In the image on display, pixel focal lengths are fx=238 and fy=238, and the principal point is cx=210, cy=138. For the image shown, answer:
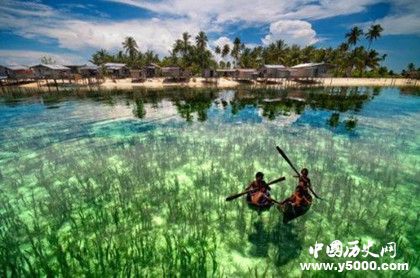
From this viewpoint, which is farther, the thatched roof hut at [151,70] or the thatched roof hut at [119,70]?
the thatched roof hut at [151,70]

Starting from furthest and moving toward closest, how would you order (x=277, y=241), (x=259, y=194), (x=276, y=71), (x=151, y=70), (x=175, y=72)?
(x=151, y=70)
(x=175, y=72)
(x=276, y=71)
(x=259, y=194)
(x=277, y=241)

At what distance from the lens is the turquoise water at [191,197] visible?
5867mm

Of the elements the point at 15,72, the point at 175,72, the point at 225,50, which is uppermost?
the point at 225,50

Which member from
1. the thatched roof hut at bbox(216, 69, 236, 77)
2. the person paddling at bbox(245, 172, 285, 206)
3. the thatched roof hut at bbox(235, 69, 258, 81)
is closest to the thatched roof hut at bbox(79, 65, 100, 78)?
the thatched roof hut at bbox(216, 69, 236, 77)

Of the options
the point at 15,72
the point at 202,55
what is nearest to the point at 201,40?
the point at 202,55

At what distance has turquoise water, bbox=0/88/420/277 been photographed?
5867mm

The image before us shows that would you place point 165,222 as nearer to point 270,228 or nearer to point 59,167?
point 270,228

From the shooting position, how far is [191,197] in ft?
28.8

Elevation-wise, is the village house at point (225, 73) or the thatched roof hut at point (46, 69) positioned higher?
the thatched roof hut at point (46, 69)

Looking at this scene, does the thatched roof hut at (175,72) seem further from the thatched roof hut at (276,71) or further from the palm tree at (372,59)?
the palm tree at (372,59)

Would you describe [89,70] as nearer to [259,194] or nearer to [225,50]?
[225,50]

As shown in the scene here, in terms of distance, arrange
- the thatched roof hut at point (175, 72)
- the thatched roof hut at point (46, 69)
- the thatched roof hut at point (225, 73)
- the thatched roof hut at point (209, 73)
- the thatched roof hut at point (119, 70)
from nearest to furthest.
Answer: the thatched roof hut at point (46, 69) → the thatched roof hut at point (175, 72) → the thatched roof hut at point (119, 70) → the thatched roof hut at point (209, 73) → the thatched roof hut at point (225, 73)

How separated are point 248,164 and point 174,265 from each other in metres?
6.62

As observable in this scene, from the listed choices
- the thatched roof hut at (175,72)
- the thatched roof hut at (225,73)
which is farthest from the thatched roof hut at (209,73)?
the thatched roof hut at (175,72)
